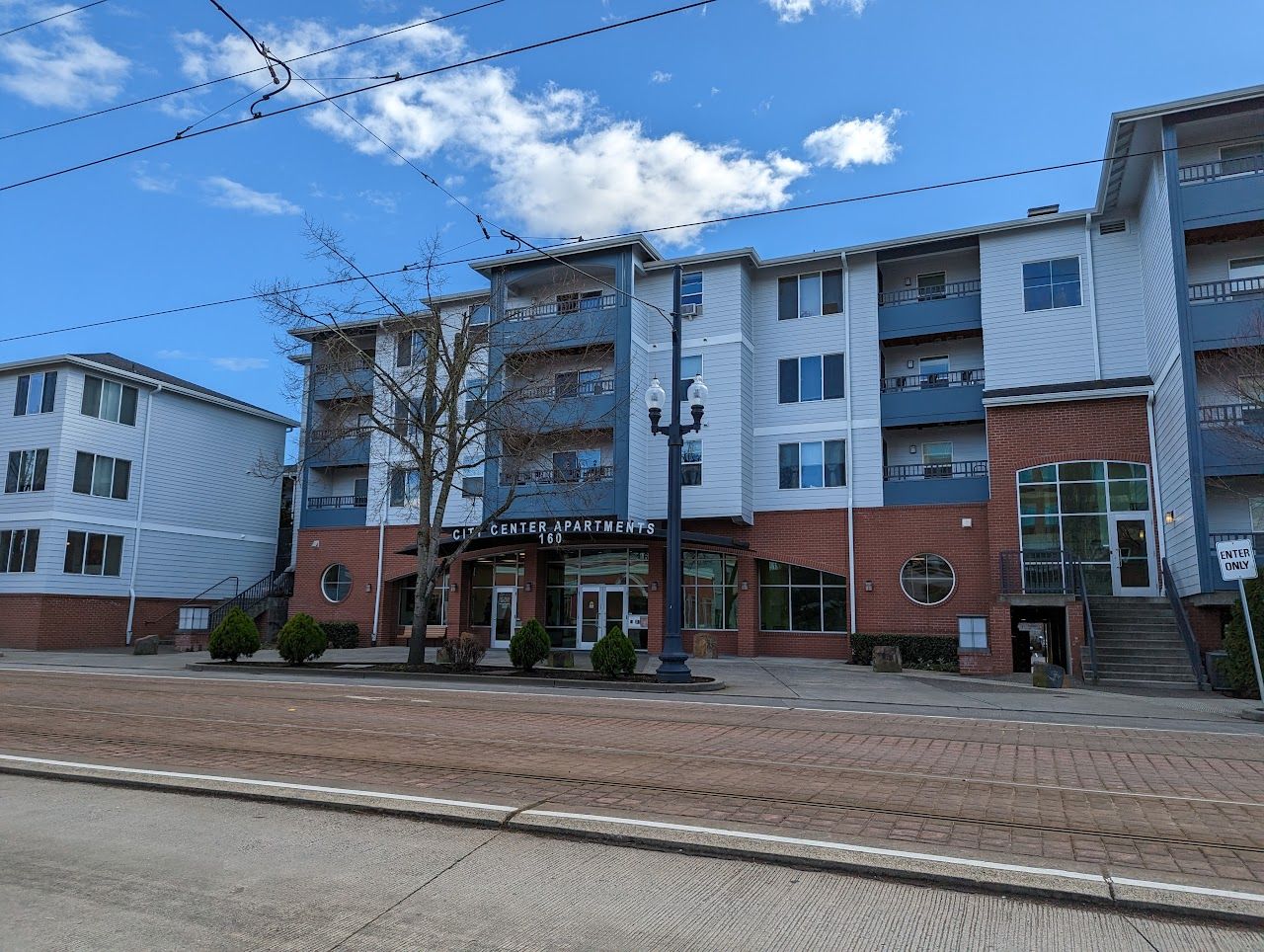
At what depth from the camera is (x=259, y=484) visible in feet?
136

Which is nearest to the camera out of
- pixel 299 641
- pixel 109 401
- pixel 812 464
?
pixel 299 641

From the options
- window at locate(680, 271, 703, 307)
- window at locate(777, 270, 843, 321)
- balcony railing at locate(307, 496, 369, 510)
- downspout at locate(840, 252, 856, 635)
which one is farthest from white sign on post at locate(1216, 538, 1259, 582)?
balcony railing at locate(307, 496, 369, 510)

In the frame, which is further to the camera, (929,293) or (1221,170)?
(929,293)

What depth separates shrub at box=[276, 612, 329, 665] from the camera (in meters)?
22.4

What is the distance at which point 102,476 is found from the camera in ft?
112

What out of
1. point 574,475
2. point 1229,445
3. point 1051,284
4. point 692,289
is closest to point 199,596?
point 574,475

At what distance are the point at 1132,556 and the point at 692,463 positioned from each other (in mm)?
13071

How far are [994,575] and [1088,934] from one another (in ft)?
73.7

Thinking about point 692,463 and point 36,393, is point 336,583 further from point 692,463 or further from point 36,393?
point 692,463

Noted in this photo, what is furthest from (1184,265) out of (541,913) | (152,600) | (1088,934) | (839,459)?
(152,600)

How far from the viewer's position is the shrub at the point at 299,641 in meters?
22.4

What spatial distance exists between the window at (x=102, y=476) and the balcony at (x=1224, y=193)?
36394 millimetres

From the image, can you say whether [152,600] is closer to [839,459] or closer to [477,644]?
[477,644]

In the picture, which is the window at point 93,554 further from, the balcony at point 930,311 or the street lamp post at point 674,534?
the balcony at point 930,311
